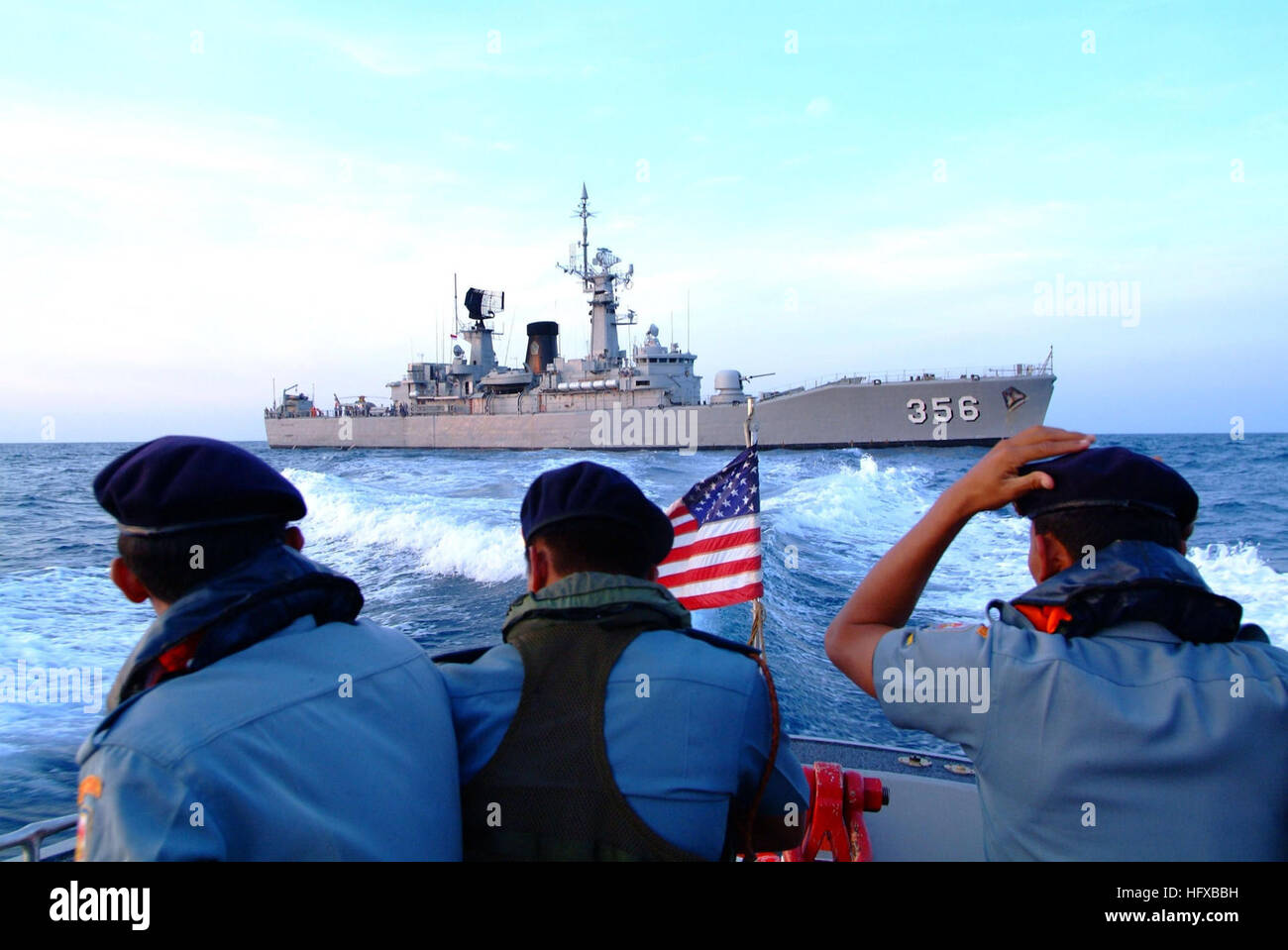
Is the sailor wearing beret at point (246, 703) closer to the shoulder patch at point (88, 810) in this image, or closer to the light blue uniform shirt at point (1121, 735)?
the shoulder patch at point (88, 810)

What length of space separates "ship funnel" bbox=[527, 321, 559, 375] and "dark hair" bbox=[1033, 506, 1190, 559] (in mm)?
51117

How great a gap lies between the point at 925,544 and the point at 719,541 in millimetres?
3052

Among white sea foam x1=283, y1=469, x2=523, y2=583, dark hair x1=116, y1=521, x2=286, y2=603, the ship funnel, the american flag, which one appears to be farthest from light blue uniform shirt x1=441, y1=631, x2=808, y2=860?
the ship funnel

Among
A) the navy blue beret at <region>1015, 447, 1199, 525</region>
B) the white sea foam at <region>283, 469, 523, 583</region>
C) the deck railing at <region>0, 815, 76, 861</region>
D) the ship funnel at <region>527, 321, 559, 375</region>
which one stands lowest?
the white sea foam at <region>283, 469, 523, 583</region>

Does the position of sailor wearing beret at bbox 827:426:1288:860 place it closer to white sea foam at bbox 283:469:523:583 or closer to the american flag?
the american flag

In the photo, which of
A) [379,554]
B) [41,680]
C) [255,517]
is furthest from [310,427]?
[255,517]

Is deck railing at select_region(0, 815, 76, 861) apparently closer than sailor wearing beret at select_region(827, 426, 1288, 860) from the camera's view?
No

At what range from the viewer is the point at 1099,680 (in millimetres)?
1340

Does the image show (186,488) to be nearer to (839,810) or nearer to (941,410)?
(839,810)

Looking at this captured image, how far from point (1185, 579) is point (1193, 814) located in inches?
15.5

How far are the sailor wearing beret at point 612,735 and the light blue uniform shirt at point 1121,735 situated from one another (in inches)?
15.8

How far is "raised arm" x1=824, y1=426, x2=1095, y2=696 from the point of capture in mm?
1533

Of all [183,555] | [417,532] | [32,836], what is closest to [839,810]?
[183,555]
